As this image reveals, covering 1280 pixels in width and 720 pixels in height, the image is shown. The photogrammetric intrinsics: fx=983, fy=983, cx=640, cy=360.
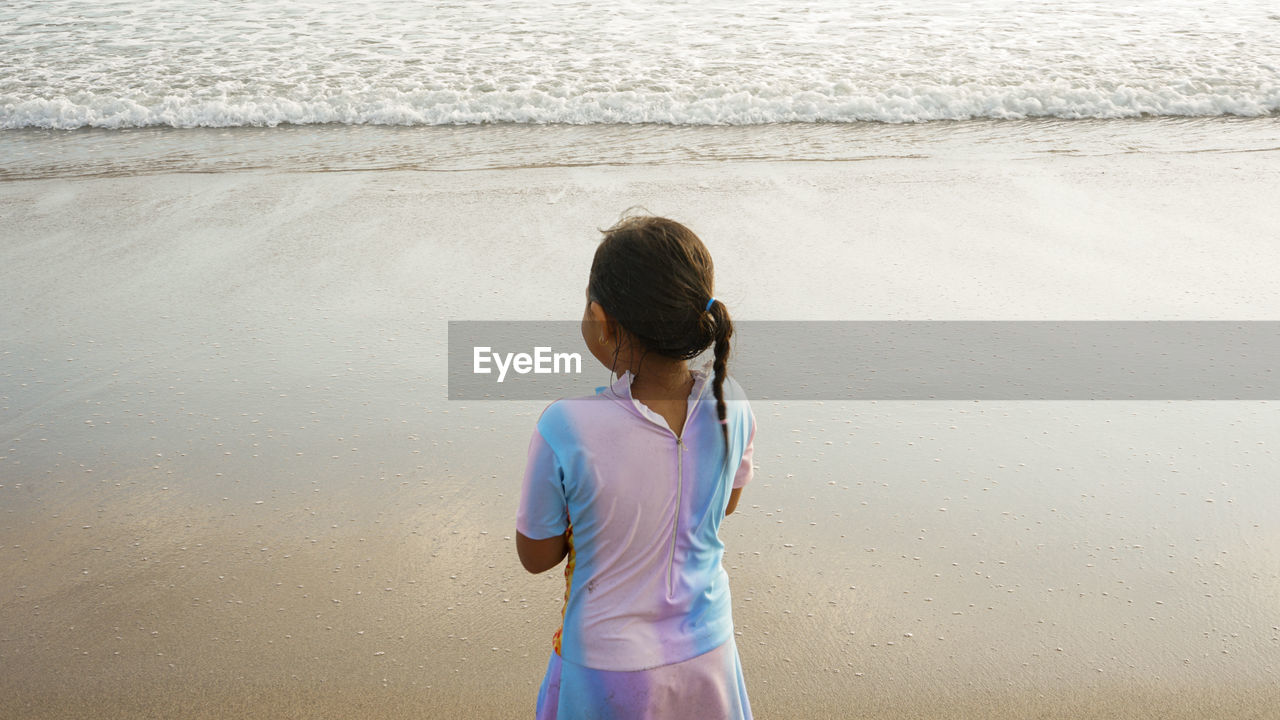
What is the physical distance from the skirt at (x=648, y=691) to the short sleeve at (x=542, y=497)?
0.68ft

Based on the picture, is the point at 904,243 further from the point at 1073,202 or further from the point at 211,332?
the point at 211,332

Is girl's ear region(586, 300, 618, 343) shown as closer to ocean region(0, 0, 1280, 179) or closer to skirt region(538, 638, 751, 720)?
skirt region(538, 638, 751, 720)

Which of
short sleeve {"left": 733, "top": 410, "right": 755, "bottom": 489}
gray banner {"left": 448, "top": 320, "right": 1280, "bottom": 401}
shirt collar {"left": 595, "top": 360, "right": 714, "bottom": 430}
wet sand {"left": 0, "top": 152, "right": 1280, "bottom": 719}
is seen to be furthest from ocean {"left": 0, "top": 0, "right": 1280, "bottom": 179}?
shirt collar {"left": 595, "top": 360, "right": 714, "bottom": 430}

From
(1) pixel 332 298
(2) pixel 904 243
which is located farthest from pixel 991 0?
(1) pixel 332 298

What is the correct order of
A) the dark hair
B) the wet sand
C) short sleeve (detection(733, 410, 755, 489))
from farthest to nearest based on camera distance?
the wet sand → short sleeve (detection(733, 410, 755, 489)) → the dark hair

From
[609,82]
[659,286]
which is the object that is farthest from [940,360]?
[609,82]

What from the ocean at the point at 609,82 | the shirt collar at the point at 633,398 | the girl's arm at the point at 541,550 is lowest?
the ocean at the point at 609,82

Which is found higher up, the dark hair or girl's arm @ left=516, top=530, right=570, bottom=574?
the dark hair

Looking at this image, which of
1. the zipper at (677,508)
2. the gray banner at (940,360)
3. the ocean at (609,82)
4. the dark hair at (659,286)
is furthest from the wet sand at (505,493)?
the ocean at (609,82)


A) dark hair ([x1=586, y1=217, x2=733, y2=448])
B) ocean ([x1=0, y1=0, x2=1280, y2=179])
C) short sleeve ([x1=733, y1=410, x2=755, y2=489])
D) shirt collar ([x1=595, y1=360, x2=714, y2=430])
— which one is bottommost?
ocean ([x1=0, y1=0, x2=1280, y2=179])

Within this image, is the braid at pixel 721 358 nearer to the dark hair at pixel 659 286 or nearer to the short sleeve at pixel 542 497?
the dark hair at pixel 659 286

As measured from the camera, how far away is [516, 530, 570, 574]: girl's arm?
4.55ft

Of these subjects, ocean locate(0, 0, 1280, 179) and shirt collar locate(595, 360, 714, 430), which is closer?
shirt collar locate(595, 360, 714, 430)

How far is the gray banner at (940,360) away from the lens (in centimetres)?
341
